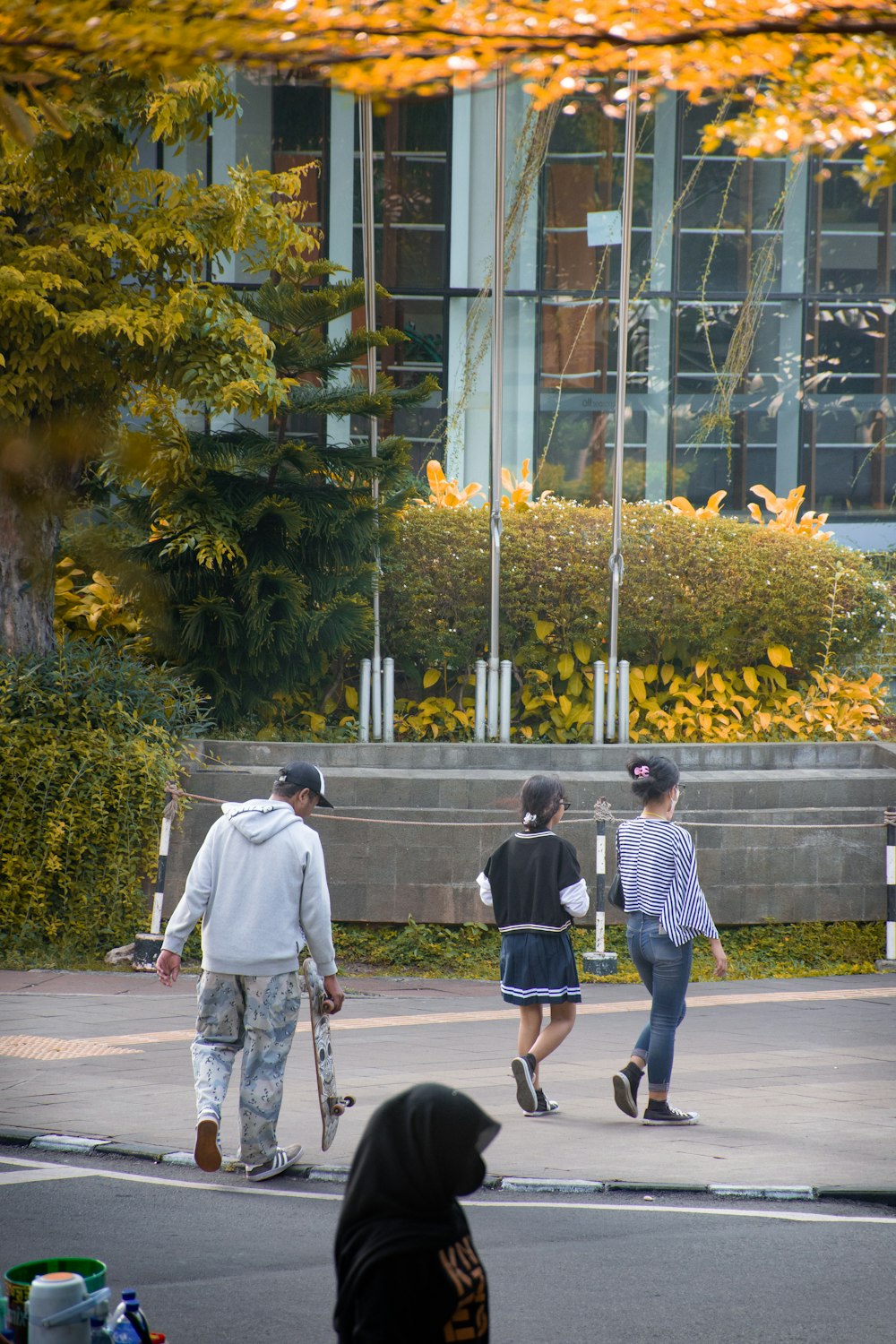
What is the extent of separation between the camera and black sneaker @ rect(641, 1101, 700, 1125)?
7.36m

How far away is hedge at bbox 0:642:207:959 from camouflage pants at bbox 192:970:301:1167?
219 inches

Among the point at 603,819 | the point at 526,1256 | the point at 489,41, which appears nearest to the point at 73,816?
the point at 603,819

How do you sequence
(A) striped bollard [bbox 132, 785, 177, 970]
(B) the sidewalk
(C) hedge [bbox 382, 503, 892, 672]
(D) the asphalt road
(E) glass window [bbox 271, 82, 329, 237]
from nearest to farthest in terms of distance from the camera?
(D) the asphalt road → (B) the sidewalk → (A) striped bollard [bbox 132, 785, 177, 970] → (C) hedge [bbox 382, 503, 892, 672] → (E) glass window [bbox 271, 82, 329, 237]

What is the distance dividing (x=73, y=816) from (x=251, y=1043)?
5768 millimetres

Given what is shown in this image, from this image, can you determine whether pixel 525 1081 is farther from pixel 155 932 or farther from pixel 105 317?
pixel 105 317

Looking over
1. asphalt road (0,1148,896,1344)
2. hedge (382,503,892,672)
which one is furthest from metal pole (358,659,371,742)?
asphalt road (0,1148,896,1344)

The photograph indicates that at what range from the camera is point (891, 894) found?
479 inches

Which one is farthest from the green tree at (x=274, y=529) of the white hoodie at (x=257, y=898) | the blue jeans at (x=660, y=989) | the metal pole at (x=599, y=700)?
the white hoodie at (x=257, y=898)

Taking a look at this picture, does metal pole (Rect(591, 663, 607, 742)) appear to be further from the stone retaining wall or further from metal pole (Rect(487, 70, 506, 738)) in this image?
metal pole (Rect(487, 70, 506, 738))

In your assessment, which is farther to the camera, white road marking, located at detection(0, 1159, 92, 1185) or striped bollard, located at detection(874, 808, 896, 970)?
striped bollard, located at detection(874, 808, 896, 970)

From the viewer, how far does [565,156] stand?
20391 millimetres

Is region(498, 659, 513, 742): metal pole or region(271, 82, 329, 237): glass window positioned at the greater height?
region(271, 82, 329, 237): glass window

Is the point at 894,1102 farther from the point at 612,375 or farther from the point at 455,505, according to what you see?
the point at 612,375

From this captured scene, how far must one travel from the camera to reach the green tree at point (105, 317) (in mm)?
11211
